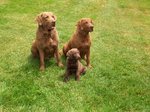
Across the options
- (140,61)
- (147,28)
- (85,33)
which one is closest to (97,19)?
(147,28)

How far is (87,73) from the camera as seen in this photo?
26.3ft

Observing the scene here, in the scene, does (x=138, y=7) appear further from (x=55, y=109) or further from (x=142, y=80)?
(x=55, y=109)

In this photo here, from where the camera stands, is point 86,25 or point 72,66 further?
point 86,25

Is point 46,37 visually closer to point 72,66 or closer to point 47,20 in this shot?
point 47,20

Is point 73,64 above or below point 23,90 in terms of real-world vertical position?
above

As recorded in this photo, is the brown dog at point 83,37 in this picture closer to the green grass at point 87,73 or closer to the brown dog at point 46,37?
the brown dog at point 46,37

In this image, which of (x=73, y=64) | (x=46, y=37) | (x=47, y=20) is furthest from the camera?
(x=46, y=37)

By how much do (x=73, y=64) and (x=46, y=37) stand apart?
0.99 metres

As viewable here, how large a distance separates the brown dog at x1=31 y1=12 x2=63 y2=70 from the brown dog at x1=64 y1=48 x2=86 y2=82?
2.35 feet

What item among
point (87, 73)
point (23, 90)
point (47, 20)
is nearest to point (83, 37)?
point (87, 73)

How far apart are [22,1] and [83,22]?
8.10 metres

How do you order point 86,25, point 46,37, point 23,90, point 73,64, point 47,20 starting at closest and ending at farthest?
point 23,90 → point 73,64 → point 47,20 → point 86,25 → point 46,37

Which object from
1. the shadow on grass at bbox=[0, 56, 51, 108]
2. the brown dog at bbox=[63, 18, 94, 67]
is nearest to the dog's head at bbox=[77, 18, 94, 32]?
the brown dog at bbox=[63, 18, 94, 67]

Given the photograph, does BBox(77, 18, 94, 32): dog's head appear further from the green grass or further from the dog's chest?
the green grass
